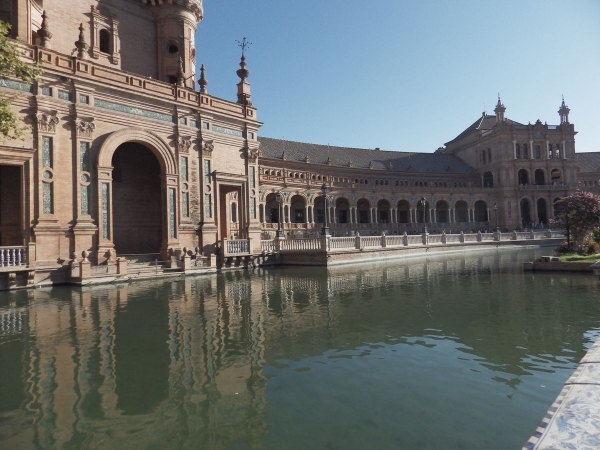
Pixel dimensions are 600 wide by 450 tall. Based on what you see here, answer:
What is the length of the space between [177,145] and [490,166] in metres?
51.2

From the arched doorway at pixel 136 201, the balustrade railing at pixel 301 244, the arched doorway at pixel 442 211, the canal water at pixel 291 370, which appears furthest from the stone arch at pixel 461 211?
the canal water at pixel 291 370

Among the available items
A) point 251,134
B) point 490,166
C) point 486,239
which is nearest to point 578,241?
point 486,239

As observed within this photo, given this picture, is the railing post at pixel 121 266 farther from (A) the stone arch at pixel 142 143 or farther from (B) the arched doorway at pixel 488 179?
(B) the arched doorway at pixel 488 179

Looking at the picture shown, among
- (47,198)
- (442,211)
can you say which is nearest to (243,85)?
(47,198)

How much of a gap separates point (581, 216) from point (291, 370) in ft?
68.1

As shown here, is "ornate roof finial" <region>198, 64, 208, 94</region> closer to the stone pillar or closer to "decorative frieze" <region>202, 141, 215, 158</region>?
"decorative frieze" <region>202, 141, 215, 158</region>

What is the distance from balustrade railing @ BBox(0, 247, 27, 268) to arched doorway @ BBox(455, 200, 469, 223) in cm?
5253

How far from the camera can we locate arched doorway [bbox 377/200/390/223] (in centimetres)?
5153

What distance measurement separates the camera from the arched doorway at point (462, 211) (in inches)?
2208

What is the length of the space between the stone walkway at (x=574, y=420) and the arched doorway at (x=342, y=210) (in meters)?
44.3

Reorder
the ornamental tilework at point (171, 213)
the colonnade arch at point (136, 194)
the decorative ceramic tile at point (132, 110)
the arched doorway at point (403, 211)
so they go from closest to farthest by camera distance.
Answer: the colonnade arch at point (136, 194)
the decorative ceramic tile at point (132, 110)
the ornamental tilework at point (171, 213)
the arched doorway at point (403, 211)

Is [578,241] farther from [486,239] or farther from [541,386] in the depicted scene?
[541,386]

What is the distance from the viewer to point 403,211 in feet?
176

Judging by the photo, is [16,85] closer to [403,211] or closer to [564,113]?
[403,211]
